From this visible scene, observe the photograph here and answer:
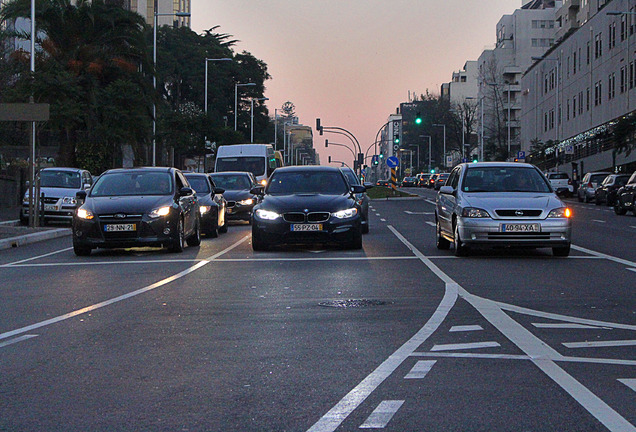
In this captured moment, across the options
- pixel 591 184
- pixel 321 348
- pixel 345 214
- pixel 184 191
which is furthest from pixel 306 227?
pixel 591 184

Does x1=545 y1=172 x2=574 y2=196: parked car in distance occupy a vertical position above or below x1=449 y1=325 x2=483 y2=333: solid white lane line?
above

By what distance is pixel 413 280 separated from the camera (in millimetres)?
12258

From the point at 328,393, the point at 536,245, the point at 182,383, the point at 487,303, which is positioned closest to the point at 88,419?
the point at 182,383

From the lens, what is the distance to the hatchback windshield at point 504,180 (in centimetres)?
1650

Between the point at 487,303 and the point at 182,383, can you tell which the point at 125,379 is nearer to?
→ the point at 182,383

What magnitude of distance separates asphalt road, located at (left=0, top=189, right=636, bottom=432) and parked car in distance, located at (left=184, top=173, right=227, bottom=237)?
840 cm

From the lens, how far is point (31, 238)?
22.2m

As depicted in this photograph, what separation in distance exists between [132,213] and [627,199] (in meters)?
23.8

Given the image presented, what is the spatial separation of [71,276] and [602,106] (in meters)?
66.0

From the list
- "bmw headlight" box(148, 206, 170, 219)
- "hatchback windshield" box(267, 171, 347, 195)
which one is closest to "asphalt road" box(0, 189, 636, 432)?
"bmw headlight" box(148, 206, 170, 219)

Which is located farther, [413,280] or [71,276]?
[71,276]

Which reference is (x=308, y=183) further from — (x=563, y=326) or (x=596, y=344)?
(x=596, y=344)

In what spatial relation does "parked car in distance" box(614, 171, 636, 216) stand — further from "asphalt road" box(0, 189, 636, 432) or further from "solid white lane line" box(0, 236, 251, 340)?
"solid white lane line" box(0, 236, 251, 340)

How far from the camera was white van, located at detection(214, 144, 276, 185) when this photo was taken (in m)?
42.4
